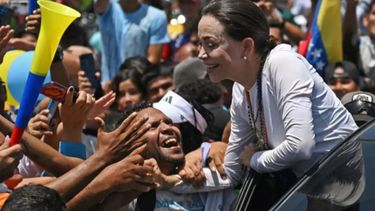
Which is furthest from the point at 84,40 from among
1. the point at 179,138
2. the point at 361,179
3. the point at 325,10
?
the point at 361,179

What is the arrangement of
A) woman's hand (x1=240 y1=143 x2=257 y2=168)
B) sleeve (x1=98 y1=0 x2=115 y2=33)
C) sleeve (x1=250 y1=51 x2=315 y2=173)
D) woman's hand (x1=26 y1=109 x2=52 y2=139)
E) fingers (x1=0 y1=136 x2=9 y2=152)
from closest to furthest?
fingers (x1=0 y1=136 x2=9 y2=152)
sleeve (x1=250 y1=51 x2=315 y2=173)
woman's hand (x1=240 y1=143 x2=257 y2=168)
woman's hand (x1=26 y1=109 x2=52 y2=139)
sleeve (x1=98 y1=0 x2=115 y2=33)

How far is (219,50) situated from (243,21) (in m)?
0.17

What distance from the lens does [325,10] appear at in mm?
8258

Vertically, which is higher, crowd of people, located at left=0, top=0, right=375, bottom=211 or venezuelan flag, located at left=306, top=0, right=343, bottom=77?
crowd of people, located at left=0, top=0, right=375, bottom=211

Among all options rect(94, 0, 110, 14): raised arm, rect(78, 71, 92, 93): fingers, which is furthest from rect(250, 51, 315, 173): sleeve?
rect(94, 0, 110, 14): raised arm

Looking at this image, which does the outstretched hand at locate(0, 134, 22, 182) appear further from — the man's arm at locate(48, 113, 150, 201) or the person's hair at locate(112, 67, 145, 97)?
the person's hair at locate(112, 67, 145, 97)

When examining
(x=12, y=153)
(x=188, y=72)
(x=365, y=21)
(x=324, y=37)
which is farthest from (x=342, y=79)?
(x=12, y=153)

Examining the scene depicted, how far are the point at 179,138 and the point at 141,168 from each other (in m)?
0.74

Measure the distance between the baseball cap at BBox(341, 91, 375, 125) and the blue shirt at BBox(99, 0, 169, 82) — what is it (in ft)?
15.2

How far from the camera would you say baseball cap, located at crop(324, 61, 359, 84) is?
813 cm

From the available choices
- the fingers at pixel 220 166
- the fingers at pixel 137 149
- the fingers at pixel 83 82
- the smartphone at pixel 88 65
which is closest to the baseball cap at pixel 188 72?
the smartphone at pixel 88 65

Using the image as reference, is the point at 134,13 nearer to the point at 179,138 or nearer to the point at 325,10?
the point at 325,10

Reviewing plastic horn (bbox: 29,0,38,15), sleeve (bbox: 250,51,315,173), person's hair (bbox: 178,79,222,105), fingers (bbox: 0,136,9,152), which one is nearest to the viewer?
fingers (bbox: 0,136,9,152)

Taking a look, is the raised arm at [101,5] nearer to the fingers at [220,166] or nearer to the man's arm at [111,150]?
the fingers at [220,166]
